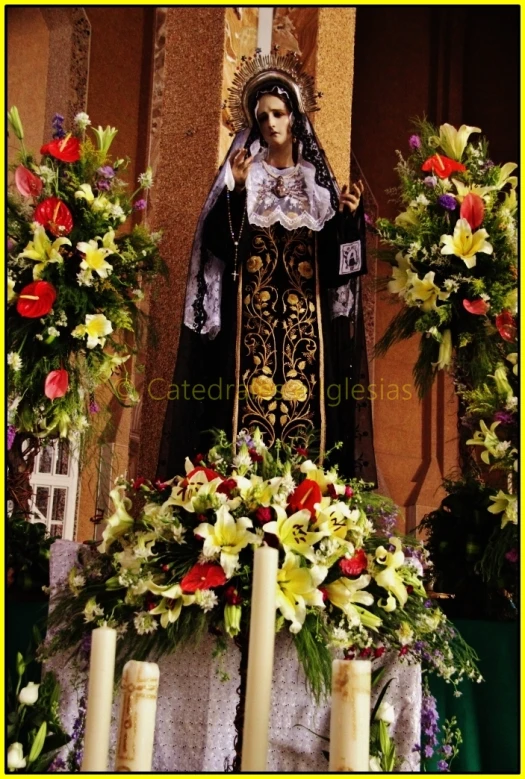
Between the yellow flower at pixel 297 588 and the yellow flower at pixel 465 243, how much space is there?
1238mm

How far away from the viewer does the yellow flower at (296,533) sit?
1.68 metres

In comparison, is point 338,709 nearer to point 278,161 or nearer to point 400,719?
point 400,719

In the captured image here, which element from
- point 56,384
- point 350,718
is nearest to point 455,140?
point 56,384

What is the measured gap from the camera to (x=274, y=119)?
10.8 feet

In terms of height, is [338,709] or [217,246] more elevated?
[217,246]

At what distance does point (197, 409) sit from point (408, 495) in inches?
105

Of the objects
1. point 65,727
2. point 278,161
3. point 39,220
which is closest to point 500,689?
point 65,727

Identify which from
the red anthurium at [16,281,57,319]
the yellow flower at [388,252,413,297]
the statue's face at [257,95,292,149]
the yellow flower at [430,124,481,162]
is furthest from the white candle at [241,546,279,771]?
the statue's face at [257,95,292,149]

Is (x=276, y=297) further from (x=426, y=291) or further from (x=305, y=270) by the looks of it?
(x=426, y=291)

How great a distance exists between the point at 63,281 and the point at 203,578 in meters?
1.20

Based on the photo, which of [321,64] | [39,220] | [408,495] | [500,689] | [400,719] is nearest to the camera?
[400,719]

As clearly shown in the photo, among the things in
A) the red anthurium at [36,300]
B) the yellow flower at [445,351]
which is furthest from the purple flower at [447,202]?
the red anthurium at [36,300]

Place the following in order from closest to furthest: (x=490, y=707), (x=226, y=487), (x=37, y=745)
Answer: (x=37, y=745) → (x=226, y=487) → (x=490, y=707)

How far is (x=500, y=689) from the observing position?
2.11m
